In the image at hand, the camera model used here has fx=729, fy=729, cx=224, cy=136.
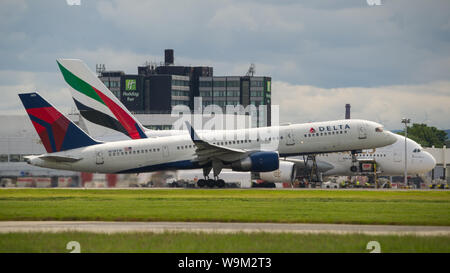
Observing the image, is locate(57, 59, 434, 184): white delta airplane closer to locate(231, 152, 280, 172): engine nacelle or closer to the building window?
locate(231, 152, 280, 172): engine nacelle

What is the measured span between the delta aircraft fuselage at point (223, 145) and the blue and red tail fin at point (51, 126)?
999mm

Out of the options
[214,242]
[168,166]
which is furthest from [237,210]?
[168,166]

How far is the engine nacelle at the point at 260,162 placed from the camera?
209 ft

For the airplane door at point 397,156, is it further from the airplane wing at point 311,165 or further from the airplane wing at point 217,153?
the airplane wing at point 217,153

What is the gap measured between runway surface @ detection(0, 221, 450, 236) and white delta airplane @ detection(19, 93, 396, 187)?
30202 millimetres

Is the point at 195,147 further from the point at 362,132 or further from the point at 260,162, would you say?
the point at 362,132

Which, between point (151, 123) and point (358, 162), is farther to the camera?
point (151, 123)

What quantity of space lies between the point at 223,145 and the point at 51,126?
15.6m

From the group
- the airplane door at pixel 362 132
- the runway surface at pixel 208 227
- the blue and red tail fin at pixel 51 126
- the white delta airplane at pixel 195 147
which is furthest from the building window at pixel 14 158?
the runway surface at pixel 208 227

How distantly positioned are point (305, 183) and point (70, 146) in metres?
24.6

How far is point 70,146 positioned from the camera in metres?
64.0

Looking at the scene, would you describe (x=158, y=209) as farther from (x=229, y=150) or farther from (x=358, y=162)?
(x=358, y=162)

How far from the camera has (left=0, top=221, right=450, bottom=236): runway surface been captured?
28.5m
